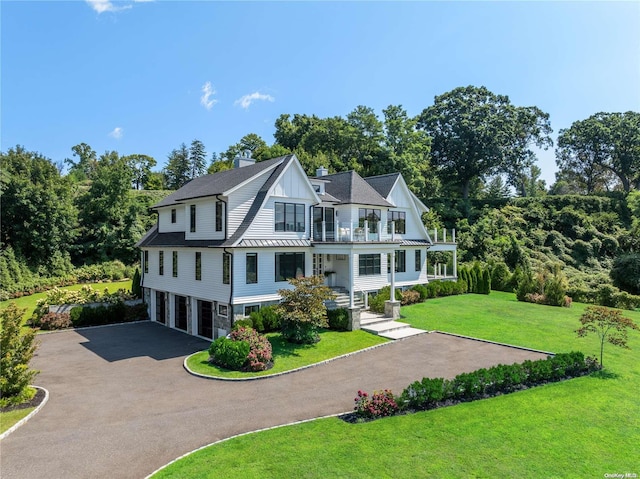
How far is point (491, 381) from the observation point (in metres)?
13.5

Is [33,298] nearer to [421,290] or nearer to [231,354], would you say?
[231,354]

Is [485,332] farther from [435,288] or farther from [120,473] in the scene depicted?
[120,473]

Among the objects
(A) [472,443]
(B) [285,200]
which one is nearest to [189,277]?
(B) [285,200]

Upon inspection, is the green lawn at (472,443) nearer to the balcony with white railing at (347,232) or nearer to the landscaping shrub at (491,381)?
the landscaping shrub at (491,381)

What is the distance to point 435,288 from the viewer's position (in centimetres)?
3195

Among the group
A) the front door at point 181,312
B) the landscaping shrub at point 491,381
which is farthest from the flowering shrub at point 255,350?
the front door at point 181,312

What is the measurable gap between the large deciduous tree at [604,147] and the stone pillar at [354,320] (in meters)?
60.2

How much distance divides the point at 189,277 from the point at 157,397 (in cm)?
1067

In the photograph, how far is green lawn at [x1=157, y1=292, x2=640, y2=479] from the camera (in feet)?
29.4

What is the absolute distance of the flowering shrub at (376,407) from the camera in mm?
11781

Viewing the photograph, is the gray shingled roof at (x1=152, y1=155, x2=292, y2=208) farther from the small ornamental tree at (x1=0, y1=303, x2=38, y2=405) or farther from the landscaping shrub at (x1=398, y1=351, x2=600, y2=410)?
the landscaping shrub at (x1=398, y1=351, x2=600, y2=410)

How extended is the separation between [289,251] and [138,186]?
74.7 meters

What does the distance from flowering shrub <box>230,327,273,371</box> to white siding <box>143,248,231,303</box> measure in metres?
2.89

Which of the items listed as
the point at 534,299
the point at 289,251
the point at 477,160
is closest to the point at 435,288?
the point at 534,299
